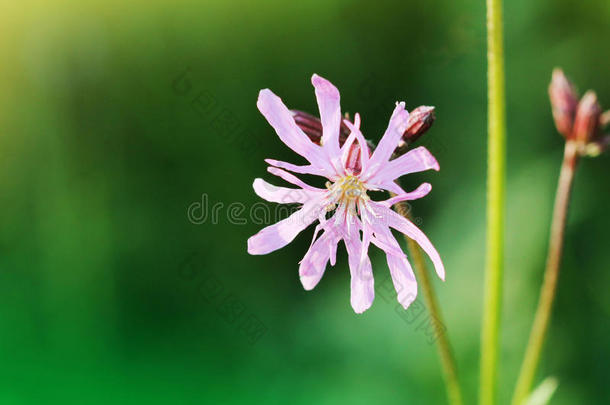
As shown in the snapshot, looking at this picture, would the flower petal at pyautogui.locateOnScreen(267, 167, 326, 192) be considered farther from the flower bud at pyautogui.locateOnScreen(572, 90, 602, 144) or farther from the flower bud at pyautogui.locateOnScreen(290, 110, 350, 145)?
the flower bud at pyautogui.locateOnScreen(572, 90, 602, 144)

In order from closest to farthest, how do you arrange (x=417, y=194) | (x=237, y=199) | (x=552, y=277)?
(x=417, y=194) < (x=552, y=277) < (x=237, y=199)

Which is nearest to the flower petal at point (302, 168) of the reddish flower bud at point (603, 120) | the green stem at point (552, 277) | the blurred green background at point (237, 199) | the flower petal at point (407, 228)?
the flower petal at point (407, 228)

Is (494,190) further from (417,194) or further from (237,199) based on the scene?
(237,199)

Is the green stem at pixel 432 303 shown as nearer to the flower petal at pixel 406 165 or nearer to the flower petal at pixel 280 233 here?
the flower petal at pixel 406 165

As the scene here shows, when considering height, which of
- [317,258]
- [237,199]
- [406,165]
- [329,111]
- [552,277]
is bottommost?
[552,277]

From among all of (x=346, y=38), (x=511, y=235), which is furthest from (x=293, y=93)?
(x=511, y=235)

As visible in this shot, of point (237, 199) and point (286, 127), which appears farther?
point (237, 199)

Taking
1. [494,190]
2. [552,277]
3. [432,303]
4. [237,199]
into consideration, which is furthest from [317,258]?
[237,199]
